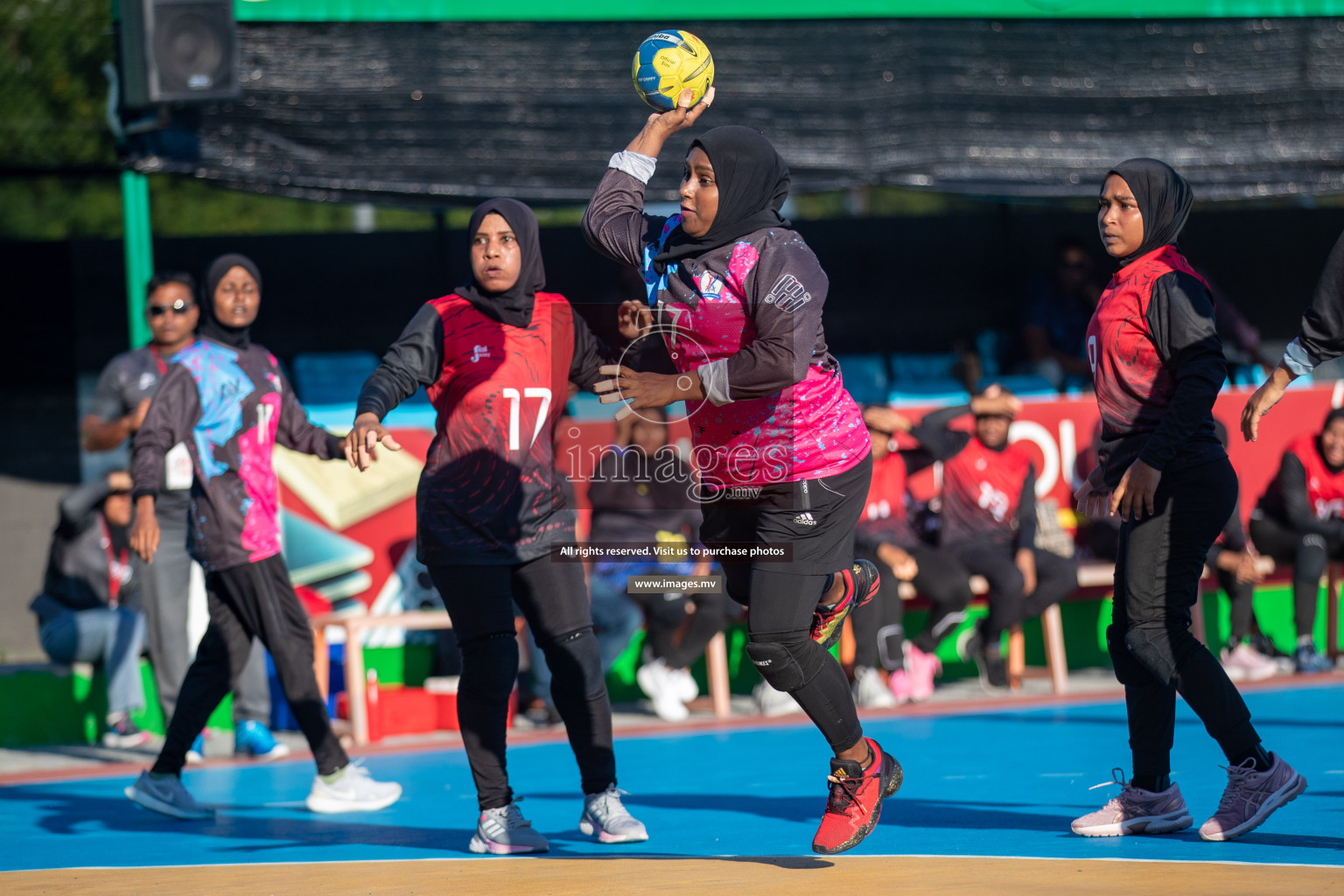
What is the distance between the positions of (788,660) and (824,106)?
17.3ft

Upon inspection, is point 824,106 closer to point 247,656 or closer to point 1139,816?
point 247,656

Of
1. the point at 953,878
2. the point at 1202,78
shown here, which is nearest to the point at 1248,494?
the point at 1202,78

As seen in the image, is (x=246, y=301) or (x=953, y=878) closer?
(x=953, y=878)

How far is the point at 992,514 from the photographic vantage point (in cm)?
867

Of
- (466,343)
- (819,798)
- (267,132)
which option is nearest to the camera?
(466,343)

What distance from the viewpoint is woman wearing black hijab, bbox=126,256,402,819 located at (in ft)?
18.3

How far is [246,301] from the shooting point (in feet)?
19.7

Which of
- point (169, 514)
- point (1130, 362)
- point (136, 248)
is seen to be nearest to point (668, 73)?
point (1130, 362)

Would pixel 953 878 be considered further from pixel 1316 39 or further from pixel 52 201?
pixel 52 201

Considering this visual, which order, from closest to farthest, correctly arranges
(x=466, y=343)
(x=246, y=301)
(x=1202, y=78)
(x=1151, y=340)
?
(x=1151, y=340), (x=466, y=343), (x=246, y=301), (x=1202, y=78)

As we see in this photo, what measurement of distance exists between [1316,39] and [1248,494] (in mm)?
2946

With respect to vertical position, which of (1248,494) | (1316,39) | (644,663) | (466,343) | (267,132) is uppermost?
(1316,39)

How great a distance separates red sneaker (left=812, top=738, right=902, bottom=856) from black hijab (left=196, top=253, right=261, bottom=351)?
315 cm

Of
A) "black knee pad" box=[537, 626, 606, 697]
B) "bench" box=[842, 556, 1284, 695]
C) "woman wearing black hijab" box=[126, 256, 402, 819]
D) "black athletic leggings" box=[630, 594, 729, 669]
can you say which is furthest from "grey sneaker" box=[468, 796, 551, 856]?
"bench" box=[842, 556, 1284, 695]
